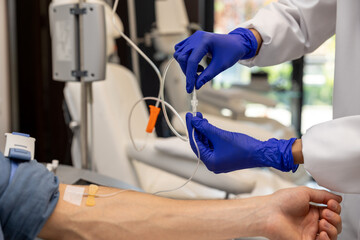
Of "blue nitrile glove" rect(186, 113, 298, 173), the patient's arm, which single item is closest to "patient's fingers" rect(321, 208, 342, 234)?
the patient's arm

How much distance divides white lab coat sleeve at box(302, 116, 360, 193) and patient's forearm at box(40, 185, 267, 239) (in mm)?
169

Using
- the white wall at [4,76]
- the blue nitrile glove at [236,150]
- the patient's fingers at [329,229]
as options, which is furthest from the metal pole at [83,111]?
the white wall at [4,76]

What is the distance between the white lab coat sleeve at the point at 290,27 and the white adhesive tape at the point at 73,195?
59cm

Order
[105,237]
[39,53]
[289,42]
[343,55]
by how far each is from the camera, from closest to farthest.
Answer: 1. [105,237]
2. [343,55]
3. [289,42]
4. [39,53]

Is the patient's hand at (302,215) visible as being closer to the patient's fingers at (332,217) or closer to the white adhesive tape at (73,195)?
the patient's fingers at (332,217)

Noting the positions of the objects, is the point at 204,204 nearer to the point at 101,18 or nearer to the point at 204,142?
the point at 204,142

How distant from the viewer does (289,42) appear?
50.5 inches

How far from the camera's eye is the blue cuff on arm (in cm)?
89

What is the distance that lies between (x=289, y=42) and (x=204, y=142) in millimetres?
411

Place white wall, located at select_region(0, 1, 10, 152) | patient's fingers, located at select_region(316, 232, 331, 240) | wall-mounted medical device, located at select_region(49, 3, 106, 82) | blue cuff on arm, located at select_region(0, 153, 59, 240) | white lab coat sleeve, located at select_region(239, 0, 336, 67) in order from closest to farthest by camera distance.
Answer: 1. blue cuff on arm, located at select_region(0, 153, 59, 240)
2. patient's fingers, located at select_region(316, 232, 331, 240)
3. white lab coat sleeve, located at select_region(239, 0, 336, 67)
4. wall-mounted medical device, located at select_region(49, 3, 106, 82)
5. white wall, located at select_region(0, 1, 10, 152)

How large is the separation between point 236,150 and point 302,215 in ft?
0.72

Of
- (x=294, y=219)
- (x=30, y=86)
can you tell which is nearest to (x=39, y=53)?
(x=30, y=86)

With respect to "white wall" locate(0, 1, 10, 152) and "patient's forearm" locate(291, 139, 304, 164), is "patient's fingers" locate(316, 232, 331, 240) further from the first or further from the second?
"white wall" locate(0, 1, 10, 152)

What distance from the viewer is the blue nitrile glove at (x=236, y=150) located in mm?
999
